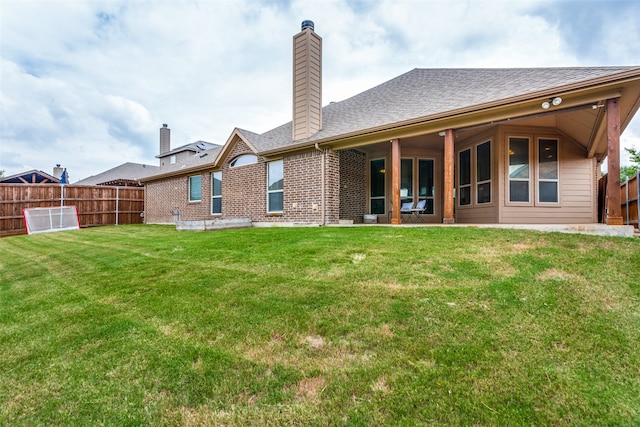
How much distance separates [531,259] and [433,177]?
6.17 metres

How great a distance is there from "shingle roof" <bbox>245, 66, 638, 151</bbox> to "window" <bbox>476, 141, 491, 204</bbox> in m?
1.60

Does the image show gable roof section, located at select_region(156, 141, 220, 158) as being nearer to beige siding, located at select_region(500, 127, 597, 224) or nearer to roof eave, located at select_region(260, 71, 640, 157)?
roof eave, located at select_region(260, 71, 640, 157)

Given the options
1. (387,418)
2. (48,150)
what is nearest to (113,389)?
(387,418)

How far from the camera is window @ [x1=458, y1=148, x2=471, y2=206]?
890 cm

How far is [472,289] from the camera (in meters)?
3.19

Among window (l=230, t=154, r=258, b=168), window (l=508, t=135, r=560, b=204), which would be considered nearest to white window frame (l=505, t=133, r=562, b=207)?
window (l=508, t=135, r=560, b=204)

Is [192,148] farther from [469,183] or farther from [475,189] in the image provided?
[475,189]

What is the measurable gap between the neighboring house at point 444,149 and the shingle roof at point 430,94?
5 centimetres

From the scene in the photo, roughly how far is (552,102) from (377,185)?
5444 millimetres

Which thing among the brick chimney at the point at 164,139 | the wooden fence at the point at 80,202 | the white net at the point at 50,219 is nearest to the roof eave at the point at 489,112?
the white net at the point at 50,219

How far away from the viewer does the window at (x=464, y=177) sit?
8.90 m

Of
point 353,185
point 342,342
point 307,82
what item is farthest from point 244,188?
point 342,342

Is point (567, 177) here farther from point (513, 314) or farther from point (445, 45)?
point (445, 45)

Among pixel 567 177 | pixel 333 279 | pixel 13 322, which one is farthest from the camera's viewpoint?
pixel 567 177
